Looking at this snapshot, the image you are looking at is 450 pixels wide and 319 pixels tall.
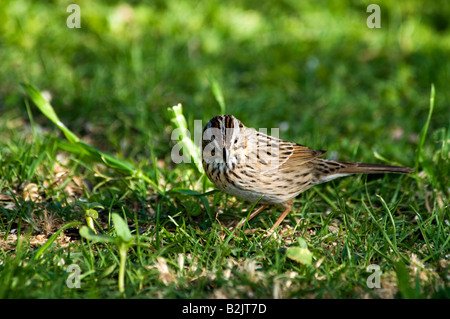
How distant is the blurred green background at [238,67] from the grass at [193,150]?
0.09 ft

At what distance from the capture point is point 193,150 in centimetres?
512

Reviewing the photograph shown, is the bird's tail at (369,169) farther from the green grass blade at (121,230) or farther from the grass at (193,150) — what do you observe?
the green grass blade at (121,230)

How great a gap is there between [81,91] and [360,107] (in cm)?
355

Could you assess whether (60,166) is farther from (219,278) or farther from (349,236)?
(349,236)

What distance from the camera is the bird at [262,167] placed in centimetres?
Result: 451

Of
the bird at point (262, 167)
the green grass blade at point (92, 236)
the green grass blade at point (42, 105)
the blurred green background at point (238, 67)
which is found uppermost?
the blurred green background at point (238, 67)

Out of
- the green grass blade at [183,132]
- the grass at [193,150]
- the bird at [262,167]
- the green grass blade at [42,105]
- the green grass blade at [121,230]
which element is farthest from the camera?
the green grass blade at [42,105]

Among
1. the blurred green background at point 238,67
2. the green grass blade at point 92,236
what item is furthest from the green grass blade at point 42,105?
the green grass blade at point 92,236

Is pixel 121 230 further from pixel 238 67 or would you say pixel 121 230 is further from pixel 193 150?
pixel 238 67

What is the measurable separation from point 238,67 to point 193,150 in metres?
3.27

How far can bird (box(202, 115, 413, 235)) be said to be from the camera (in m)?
4.51

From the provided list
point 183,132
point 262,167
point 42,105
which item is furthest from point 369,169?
point 42,105

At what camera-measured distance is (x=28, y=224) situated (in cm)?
455

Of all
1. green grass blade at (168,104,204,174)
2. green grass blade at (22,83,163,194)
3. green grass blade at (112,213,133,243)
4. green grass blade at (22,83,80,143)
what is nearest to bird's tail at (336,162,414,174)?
green grass blade at (168,104,204,174)
